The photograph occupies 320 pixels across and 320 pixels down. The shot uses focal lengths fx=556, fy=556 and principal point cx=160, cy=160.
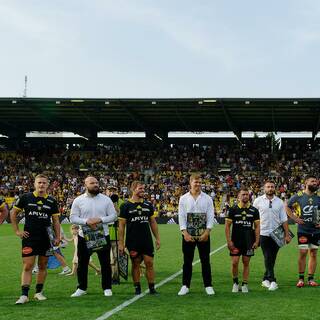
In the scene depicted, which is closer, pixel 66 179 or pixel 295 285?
pixel 295 285

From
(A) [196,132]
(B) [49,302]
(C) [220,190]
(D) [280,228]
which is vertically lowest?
(B) [49,302]

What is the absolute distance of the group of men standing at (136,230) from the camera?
336 inches

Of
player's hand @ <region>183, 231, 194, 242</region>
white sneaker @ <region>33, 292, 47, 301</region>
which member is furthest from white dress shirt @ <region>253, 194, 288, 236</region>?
white sneaker @ <region>33, 292, 47, 301</region>

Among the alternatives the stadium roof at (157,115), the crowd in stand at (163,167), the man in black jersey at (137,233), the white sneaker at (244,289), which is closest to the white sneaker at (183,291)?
the man in black jersey at (137,233)

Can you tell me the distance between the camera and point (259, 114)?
40.2 m

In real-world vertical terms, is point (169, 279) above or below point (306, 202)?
below

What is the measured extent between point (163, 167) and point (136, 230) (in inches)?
1430

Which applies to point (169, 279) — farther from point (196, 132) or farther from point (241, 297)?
point (196, 132)

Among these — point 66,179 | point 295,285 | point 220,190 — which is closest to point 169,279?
point 295,285

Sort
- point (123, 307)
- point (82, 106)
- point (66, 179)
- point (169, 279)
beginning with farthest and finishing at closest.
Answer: point (66, 179)
point (82, 106)
point (169, 279)
point (123, 307)

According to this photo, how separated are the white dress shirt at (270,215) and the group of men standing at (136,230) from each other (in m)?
0.09

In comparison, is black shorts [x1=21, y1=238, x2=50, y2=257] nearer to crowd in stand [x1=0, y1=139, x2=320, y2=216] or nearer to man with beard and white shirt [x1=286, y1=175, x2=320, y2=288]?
man with beard and white shirt [x1=286, y1=175, x2=320, y2=288]

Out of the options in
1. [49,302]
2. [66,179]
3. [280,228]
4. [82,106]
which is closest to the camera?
[49,302]

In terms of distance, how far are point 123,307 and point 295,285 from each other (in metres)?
3.66
